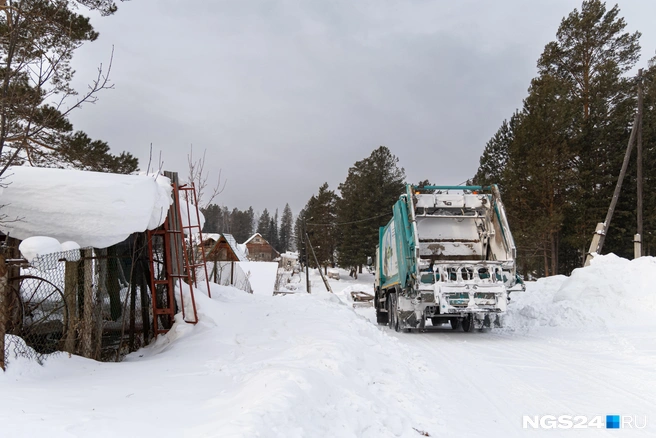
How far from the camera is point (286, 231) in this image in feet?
375

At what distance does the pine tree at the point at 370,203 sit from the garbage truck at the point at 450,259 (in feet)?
97.2

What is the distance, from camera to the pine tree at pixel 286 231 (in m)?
113

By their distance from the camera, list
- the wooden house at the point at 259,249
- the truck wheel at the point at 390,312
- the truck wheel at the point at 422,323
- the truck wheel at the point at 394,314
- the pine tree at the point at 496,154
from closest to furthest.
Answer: the truck wheel at the point at 422,323 → the truck wheel at the point at 394,314 → the truck wheel at the point at 390,312 → the pine tree at the point at 496,154 → the wooden house at the point at 259,249

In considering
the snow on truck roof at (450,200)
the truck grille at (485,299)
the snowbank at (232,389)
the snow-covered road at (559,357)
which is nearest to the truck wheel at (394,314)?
the snow-covered road at (559,357)

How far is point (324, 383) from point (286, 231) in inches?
4327

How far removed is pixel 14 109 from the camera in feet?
20.0

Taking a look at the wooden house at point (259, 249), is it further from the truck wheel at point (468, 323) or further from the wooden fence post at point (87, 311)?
the wooden fence post at point (87, 311)

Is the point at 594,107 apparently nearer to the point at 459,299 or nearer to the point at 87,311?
the point at 459,299

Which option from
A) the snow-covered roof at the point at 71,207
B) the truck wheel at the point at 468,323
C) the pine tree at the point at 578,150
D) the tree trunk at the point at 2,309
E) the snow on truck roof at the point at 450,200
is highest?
the pine tree at the point at 578,150

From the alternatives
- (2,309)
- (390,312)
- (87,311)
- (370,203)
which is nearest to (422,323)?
(390,312)

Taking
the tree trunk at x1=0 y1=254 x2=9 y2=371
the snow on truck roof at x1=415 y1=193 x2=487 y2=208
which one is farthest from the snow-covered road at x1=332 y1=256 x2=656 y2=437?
the tree trunk at x1=0 y1=254 x2=9 y2=371

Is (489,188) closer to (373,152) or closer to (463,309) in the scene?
(463,309)

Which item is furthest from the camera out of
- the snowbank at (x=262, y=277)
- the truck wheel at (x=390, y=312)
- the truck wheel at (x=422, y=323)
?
the snowbank at (x=262, y=277)

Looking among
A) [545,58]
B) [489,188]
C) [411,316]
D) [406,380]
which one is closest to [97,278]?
[406,380]
